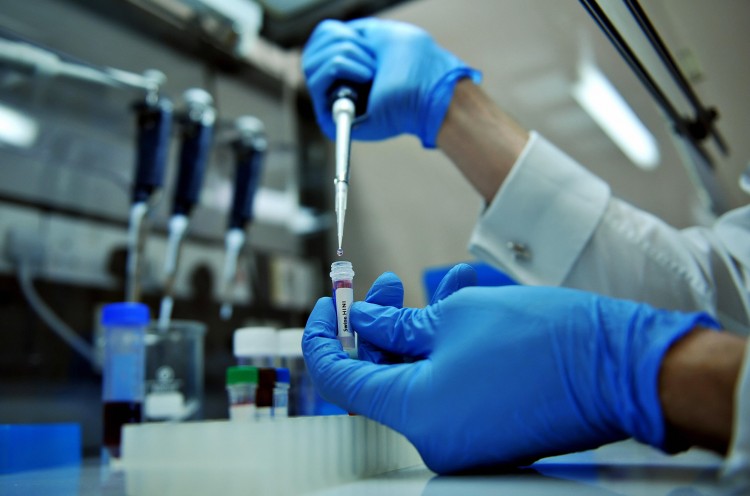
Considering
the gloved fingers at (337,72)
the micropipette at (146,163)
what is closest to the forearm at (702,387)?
the gloved fingers at (337,72)

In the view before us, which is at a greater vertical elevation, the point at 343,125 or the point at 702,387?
the point at 343,125

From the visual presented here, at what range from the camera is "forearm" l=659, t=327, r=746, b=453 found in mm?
448

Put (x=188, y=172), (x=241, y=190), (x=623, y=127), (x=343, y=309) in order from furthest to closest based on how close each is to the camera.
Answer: (x=241, y=190) → (x=188, y=172) → (x=623, y=127) → (x=343, y=309)

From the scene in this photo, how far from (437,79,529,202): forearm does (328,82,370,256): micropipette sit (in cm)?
15

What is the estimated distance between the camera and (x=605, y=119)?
116 cm

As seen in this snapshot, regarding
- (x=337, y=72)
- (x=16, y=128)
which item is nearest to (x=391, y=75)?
(x=337, y=72)

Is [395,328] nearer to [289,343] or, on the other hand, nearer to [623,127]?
[289,343]

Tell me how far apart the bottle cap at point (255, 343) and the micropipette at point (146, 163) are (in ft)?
1.44

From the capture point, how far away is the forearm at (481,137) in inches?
38.0

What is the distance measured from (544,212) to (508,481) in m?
0.52

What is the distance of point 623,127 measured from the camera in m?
1.15

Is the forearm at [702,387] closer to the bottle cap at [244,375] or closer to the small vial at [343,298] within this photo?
the small vial at [343,298]

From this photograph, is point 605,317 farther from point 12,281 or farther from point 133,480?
point 12,281

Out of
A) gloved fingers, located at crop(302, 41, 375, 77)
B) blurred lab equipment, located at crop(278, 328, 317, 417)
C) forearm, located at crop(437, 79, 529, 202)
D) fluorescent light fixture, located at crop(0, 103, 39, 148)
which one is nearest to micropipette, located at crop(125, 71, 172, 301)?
fluorescent light fixture, located at crop(0, 103, 39, 148)
